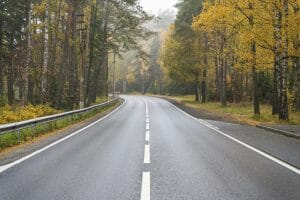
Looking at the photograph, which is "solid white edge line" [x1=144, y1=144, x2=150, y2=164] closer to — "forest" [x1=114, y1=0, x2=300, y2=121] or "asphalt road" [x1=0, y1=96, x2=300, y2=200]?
"asphalt road" [x1=0, y1=96, x2=300, y2=200]

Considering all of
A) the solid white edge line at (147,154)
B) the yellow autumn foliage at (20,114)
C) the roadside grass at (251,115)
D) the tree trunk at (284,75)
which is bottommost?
the roadside grass at (251,115)

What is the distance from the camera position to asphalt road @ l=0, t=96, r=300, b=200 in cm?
729

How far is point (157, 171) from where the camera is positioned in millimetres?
9367

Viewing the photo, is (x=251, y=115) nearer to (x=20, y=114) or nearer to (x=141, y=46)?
(x=20, y=114)

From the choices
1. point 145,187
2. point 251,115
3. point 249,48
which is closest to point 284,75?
point 249,48

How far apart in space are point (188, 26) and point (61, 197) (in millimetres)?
49315

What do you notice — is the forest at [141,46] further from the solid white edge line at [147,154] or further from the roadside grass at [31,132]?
the solid white edge line at [147,154]

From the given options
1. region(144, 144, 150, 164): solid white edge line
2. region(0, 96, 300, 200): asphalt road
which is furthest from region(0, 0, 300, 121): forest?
region(144, 144, 150, 164): solid white edge line

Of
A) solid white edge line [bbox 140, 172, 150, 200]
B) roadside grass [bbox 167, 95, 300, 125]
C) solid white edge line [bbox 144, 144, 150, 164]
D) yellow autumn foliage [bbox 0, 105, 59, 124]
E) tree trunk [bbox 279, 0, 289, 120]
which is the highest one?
tree trunk [bbox 279, 0, 289, 120]

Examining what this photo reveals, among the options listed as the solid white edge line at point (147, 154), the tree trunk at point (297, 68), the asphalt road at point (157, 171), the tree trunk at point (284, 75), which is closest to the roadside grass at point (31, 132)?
the asphalt road at point (157, 171)

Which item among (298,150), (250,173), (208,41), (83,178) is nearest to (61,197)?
(83,178)

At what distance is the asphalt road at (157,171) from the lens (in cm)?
729

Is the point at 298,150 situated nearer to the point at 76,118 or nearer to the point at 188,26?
the point at 76,118

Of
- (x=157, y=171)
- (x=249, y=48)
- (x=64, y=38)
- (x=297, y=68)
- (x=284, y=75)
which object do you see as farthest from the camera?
(x=64, y=38)
